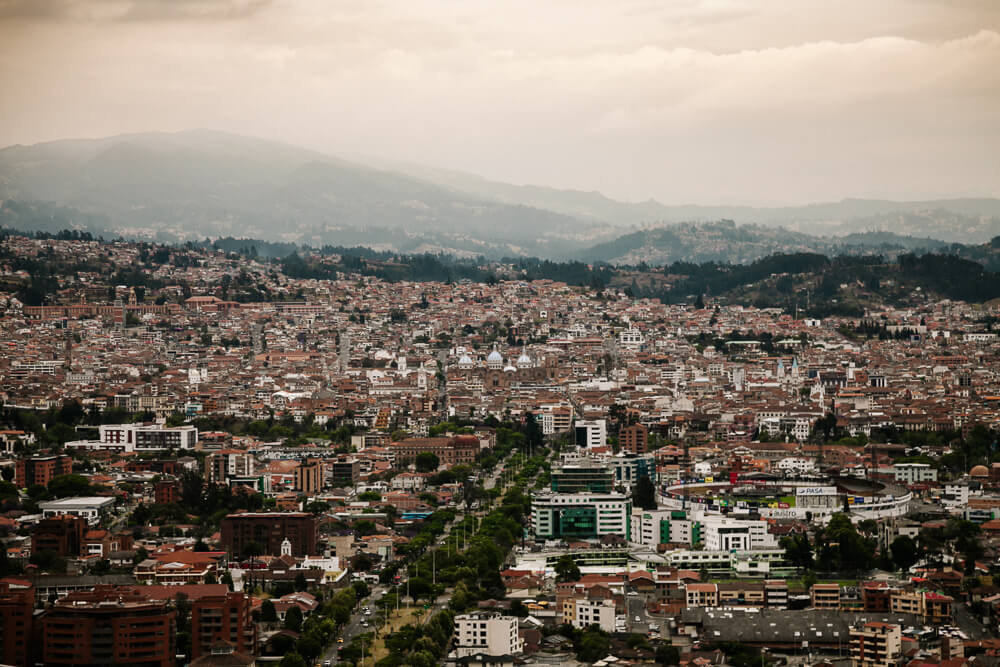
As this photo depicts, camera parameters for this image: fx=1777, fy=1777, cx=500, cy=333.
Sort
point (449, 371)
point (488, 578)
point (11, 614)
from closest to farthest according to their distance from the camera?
point (11, 614)
point (488, 578)
point (449, 371)

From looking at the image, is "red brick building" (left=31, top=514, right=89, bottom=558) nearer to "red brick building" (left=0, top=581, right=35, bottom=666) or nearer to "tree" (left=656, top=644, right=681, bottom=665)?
"red brick building" (left=0, top=581, right=35, bottom=666)

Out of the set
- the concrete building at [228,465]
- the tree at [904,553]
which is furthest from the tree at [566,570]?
the concrete building at [228,465]

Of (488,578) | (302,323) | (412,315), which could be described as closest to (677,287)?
(412,315)

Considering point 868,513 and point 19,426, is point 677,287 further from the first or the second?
point 868,513

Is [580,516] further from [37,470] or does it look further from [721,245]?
[721,245]

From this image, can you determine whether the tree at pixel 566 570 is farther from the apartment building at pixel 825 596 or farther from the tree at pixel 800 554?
the apartment building at pixel 825 596

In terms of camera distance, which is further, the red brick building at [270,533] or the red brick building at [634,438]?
the red brick building at [634,438]

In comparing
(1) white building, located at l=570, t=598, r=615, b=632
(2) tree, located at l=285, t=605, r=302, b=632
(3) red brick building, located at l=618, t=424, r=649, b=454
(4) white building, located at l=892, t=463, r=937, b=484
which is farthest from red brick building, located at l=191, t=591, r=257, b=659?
(3) red brick building, located at l=618, t=424, r=649, b=454
